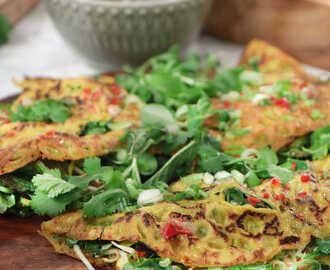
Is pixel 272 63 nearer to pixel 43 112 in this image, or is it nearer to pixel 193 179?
pixel 193 179

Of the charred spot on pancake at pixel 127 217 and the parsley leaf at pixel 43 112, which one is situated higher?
the parsley leaf at pixel 43 112

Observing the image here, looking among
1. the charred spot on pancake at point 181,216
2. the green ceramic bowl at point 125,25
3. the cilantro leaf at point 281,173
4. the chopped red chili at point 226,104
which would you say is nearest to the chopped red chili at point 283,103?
the chopped red chili at point 226,104

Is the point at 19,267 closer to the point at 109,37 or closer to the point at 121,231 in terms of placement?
the point at 121,231

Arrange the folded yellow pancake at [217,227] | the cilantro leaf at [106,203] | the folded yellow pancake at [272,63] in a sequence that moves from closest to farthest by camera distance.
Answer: the folded yellow pancake at [217,227], the cilantro leaf at [106,203], the folded yellow pancake at [272,63]

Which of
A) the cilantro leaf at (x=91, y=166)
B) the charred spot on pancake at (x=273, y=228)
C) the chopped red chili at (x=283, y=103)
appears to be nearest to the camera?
the charred spot on pancake at (x=273, y=228)

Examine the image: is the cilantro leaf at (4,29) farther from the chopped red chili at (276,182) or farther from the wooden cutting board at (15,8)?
the chopped red chili at (276,182)

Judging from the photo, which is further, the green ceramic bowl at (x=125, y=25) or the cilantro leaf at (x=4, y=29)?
the cilantro leaf at (x=4, y=29)

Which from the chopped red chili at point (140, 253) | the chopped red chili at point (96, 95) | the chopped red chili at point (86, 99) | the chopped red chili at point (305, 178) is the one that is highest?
the chopped red chili at point (96, 95)

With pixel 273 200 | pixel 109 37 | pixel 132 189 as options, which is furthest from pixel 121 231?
pixel 109 37

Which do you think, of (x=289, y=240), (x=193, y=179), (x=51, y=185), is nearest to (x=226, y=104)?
(x=193, y=179)

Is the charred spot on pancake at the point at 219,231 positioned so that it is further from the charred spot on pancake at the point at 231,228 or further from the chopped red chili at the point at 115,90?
the chopped red chili at the point at 115,90
